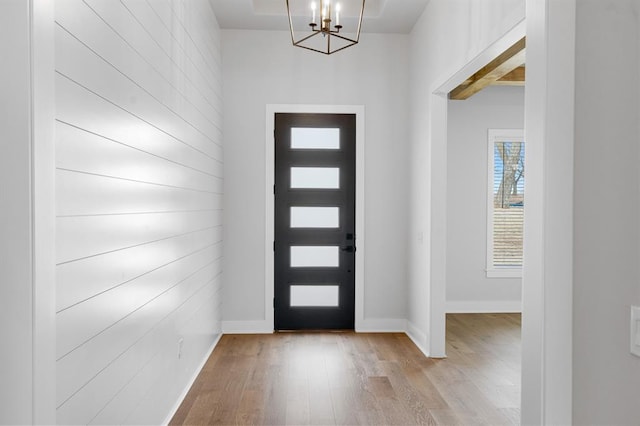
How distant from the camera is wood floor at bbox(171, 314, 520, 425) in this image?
2801mm

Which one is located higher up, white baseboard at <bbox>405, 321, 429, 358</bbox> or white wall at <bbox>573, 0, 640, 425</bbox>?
white wall at <bbox>573, 0, 640, 425</bbox>

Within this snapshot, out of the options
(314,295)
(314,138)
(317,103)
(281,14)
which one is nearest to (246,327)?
(314,295)

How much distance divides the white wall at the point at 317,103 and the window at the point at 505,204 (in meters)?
1.56

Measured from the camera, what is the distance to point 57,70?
142 centimetres

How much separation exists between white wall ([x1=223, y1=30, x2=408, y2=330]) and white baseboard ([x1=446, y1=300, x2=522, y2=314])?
4.05ft

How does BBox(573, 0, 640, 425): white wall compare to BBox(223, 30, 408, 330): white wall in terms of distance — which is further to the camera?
BBox(223, 30, 408, 330): white wall

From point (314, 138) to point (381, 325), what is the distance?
205 centimetres

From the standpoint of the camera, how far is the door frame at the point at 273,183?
15.5 feet

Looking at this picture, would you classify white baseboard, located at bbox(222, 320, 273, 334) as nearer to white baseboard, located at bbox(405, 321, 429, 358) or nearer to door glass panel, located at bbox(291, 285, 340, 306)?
door glass panel, located at bbox(291, 285, 340, 306)

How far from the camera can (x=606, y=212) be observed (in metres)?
1.21

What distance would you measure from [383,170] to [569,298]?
351 centimetres

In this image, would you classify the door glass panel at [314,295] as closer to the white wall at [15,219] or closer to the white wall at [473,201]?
the white wall at [473,201]

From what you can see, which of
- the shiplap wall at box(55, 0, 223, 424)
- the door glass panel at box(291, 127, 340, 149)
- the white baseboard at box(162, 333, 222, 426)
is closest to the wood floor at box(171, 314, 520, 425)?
the white baseboard at box(162, 333, 222, 426)

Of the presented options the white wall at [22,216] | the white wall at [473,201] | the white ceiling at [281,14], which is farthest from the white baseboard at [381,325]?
the white wall at [22,216]
